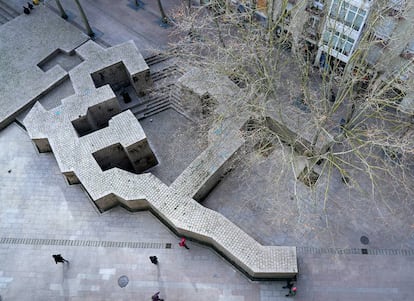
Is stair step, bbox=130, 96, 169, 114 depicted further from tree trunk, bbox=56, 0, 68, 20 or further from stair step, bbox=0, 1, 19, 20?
stair step, bbox=0, 1, 19, 20

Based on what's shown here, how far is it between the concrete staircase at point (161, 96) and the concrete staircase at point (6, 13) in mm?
13348

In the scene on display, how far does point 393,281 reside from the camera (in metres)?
17.1

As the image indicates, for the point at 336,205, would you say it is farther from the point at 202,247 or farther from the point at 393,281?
the point at 202,247

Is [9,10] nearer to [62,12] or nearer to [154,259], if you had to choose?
[62,12]

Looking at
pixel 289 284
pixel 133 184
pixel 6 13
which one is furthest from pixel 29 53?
pixel 289 284

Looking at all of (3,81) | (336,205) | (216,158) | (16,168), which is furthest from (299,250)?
(3,81)

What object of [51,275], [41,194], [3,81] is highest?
[3,81]

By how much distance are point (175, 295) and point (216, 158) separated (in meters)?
7.22

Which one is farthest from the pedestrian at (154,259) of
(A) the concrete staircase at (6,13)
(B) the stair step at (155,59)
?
(A) the concrete staircase at (6,13)

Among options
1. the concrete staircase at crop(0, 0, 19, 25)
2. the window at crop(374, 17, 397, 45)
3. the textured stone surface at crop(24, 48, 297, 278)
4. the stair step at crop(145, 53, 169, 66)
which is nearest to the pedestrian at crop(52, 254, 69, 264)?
the textured stone surface at crop(24, 48, 297, 278)

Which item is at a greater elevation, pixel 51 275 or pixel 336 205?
pixel 336 205

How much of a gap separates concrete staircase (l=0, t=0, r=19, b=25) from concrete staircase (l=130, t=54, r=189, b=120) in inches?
526

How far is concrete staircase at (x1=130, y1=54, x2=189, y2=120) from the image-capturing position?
2328cm

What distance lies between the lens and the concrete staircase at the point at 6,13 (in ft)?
92.9
